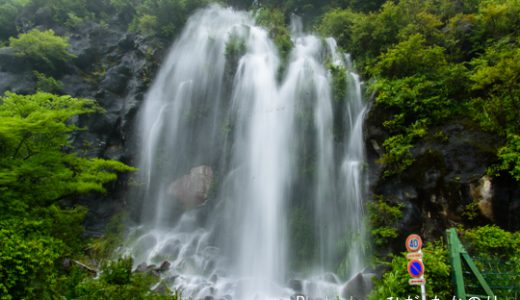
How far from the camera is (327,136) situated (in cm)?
1259

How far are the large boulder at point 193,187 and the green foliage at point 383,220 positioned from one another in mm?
7282

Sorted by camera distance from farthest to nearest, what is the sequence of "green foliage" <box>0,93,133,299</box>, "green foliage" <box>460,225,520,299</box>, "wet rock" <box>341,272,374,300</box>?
"wet rock" <box>341,272,374,300</box> → "green foliage" <box>460,225,520,299</box> → "green foliage" <box>0,93,133,299</box>

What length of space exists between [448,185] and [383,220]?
1.95 metres

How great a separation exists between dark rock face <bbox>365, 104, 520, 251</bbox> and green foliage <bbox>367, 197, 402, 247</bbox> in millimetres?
199

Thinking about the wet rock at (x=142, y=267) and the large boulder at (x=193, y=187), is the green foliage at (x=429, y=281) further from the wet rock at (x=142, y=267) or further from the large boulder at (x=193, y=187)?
the large boulder at (x=193, y=187)

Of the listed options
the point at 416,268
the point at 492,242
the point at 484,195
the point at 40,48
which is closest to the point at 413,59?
the point at 484,195

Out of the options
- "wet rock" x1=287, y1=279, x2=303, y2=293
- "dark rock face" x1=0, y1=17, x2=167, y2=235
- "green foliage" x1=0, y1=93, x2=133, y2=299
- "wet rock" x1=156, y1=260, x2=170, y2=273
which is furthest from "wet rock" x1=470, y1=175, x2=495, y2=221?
"dark rock face" x1=0, y1=17, x2=167, y2=235

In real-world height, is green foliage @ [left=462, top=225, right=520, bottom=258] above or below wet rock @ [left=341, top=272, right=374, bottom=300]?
above

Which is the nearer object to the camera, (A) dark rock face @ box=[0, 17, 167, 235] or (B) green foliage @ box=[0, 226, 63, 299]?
(B) green foliage @ box=[0, 226, 63, 299]

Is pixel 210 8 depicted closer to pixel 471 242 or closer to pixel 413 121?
pixel 413 121

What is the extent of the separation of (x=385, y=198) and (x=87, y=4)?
23.9m

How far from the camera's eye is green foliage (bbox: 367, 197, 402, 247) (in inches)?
359

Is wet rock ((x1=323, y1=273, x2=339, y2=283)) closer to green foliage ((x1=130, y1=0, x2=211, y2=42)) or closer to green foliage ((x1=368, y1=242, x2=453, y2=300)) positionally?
green foliage ((x1=368, y1=242, x2=453, y2=300))

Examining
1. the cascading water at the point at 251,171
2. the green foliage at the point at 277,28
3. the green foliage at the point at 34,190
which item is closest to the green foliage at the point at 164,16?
the cascading water at the point at 251,171
